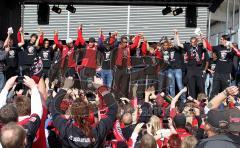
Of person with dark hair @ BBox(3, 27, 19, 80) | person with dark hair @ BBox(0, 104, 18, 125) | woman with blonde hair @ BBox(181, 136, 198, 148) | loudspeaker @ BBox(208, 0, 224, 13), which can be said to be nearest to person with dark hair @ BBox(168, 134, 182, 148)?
woman with blonde hair @ BBox(181, 136, 198, 148)

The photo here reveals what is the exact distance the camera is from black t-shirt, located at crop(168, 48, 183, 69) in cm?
1502

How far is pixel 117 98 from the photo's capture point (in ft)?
27.7

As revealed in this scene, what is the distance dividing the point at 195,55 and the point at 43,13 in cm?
620

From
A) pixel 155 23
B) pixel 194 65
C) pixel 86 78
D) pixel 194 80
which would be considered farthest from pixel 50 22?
pixel 86 78

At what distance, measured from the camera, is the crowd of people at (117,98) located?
Result: 4.47m

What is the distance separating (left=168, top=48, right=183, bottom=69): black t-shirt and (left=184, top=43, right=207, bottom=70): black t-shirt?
22cm

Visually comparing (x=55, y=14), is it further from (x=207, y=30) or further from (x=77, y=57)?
(x=77, y=57)

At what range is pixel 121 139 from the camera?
6383mm

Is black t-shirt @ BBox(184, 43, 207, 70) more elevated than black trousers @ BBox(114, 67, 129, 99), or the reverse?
black t-shirt @ BBox(184, 43, 207, 70)

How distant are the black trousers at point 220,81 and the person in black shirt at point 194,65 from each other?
48cm

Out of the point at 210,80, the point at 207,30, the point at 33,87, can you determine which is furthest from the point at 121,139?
the point at 207,30

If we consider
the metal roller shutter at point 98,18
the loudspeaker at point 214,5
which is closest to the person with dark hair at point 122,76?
the metal roller shutter at point 98,18

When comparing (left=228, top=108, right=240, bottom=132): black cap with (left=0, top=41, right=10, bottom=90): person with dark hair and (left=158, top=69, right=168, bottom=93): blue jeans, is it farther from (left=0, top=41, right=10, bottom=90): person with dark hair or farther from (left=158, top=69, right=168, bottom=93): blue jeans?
(left=0, top=41, right=10, bottom=90): person with dark hair

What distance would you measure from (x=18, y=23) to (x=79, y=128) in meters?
14.5
